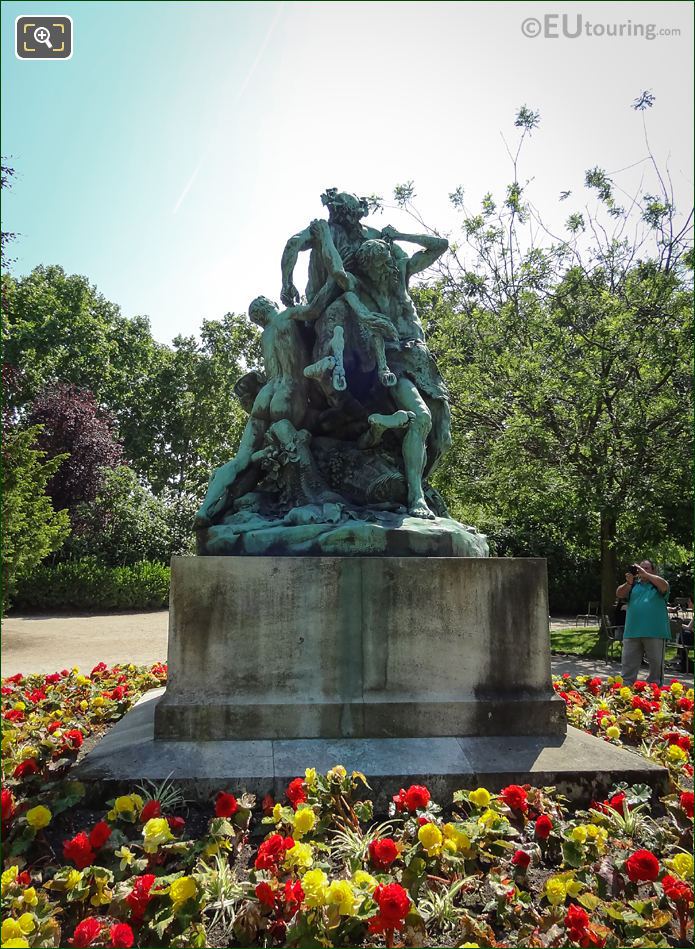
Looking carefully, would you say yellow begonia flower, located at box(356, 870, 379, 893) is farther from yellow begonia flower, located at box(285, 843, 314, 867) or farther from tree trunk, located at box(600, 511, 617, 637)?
tree trunk, located at box(600, 511, 617, 637)

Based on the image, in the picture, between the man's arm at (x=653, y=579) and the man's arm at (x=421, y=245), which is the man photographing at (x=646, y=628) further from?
the man's arm at (x=421, y=245)

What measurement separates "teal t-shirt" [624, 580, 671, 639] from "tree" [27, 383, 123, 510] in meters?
20.7

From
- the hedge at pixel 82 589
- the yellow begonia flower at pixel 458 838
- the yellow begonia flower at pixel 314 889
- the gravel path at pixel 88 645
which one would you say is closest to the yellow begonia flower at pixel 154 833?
the yellow begonia flower at pixel 314 889

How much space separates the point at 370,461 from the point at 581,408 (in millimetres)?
8919

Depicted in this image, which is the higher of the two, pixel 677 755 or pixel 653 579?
pixel 653 579

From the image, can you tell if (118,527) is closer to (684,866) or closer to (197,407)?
(197,407)

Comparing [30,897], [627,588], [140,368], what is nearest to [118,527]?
[140,368]

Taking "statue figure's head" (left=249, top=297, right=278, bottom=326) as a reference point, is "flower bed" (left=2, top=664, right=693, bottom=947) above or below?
below

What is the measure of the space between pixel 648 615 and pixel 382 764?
498cm

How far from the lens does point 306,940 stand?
7.11 feet

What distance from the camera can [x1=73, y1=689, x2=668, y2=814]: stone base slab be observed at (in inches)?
128

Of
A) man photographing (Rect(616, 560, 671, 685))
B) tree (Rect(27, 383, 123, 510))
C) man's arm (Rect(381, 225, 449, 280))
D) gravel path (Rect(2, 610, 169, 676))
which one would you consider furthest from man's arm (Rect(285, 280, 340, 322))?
tree (Rect(27, 383, 123, 510))

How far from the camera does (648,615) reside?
7.26m

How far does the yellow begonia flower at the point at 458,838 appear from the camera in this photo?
8.70 ft
